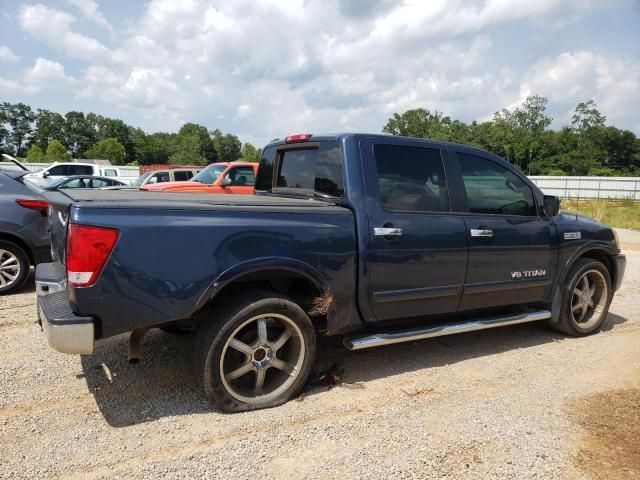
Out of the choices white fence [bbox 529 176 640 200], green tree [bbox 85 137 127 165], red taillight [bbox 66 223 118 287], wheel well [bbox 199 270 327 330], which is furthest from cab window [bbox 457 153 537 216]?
green tree [bbox 85 137 127 165]

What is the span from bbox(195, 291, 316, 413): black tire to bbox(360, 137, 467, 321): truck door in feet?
2.19

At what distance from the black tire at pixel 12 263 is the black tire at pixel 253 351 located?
393 centimetres

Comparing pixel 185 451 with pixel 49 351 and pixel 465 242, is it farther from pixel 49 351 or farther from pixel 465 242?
pixel 465 242

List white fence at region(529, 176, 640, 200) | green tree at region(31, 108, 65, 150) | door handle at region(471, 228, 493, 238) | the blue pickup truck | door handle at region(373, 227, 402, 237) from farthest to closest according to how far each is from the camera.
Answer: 1. green tree at region(31, 108, 65, 150)
2. white fence at region(529, 176, 640, 200)
3. door handle at region(471, 228, 493, 238)
4. door handle at region(373, 227, 402, 237)
5. the blue pickup truck

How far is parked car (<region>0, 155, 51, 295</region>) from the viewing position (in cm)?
582

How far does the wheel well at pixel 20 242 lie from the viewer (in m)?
5.82

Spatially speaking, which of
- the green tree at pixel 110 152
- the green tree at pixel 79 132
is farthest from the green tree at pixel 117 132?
the green tree at pixel 110 152

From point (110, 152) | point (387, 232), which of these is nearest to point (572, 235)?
point (387, 232)

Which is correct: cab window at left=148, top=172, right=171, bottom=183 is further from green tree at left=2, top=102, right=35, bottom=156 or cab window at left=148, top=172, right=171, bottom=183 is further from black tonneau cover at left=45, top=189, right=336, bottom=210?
green tree at left=2, top=102, right=35, bottom=156

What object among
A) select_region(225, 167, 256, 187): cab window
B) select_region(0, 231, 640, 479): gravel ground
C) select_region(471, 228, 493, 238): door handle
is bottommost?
select_region(0, 231, 640, 479): gravel ground

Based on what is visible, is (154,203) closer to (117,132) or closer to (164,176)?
(164,176)

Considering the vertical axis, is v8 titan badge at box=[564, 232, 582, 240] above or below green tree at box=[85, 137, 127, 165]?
below

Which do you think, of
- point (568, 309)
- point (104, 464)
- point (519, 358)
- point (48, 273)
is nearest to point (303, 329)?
point (104, 464)

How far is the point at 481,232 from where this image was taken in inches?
160
